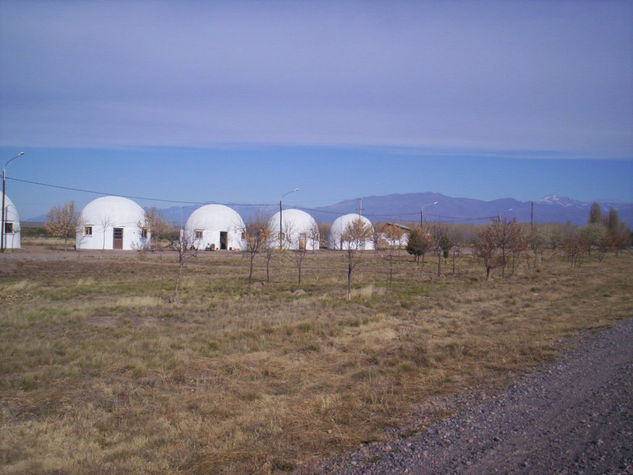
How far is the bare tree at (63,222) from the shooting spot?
54.2m

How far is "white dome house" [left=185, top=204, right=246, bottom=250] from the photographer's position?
56969 millimetres

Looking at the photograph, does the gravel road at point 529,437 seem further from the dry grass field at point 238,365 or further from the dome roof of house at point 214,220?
the dome roof of house at point 214,220

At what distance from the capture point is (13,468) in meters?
5.41

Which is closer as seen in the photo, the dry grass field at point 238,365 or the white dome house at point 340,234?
the dry grass field at point 238,365

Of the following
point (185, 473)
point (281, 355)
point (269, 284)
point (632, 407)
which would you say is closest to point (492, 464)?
point (632, 407)

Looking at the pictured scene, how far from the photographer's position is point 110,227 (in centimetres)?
5266

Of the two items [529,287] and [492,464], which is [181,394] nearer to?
[492,464]

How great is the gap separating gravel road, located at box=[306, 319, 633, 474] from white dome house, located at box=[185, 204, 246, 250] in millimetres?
50494

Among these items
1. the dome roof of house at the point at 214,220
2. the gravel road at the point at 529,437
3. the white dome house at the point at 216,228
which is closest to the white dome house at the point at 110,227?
the white dome house at the point at 216,228

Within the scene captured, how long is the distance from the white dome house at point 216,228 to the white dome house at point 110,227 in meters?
5.22

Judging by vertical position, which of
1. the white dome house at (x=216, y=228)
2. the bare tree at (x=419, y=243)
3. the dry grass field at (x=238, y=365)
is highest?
the white dome house at (x=216, y=228)

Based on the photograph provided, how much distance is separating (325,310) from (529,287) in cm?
1201

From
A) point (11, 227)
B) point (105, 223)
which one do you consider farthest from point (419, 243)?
point (11, 227)

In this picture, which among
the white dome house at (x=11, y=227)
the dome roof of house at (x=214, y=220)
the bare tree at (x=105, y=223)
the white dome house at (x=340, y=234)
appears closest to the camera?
the white dome house at (x=11, y=227)
